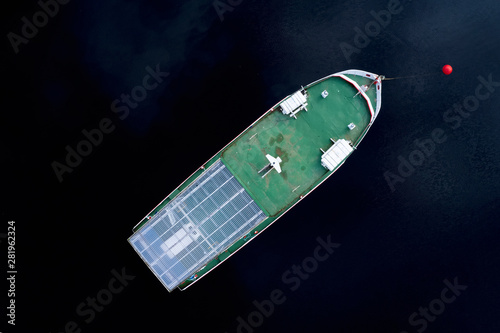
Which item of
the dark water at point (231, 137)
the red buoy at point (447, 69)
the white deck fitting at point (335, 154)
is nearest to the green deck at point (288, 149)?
the white deck fitting at point (335, 154)

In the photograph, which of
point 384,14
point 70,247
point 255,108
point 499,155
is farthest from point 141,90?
point 499,155

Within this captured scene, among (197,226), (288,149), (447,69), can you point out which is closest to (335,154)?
(288,149)

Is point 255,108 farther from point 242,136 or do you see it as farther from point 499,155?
point 499,155

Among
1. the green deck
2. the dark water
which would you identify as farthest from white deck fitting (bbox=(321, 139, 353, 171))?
the dark water

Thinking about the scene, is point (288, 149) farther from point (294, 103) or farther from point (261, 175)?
point (294, 103)

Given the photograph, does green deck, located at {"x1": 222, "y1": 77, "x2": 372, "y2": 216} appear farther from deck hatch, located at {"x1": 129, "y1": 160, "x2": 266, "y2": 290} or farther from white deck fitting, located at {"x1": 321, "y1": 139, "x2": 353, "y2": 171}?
deck hatch, located at {"x1": 129, "y1": 160, "x2": 266, "y2": 290}

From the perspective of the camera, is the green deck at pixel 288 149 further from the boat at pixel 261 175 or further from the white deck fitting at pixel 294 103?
the white deck fitting at pixel 294 103

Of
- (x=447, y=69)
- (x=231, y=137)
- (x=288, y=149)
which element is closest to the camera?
(x=288, y=149)
